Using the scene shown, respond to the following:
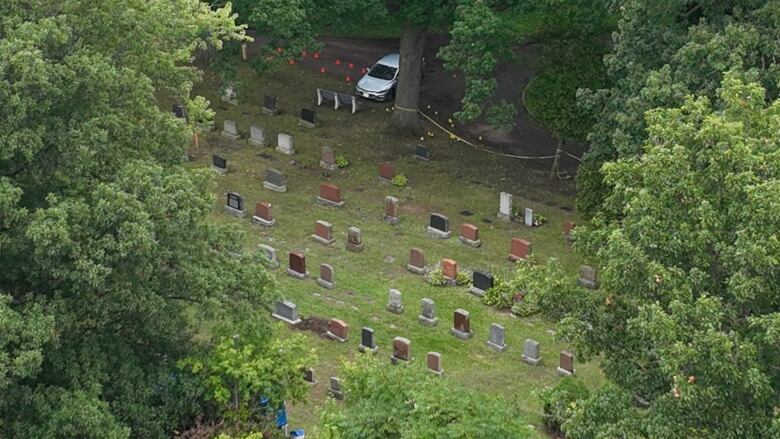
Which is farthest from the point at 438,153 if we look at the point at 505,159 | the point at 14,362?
the point at 14,362

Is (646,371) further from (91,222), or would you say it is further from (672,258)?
(91,222)

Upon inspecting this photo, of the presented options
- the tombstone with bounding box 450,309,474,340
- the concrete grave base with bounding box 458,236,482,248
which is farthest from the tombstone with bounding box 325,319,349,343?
the concrete grave base with bounding box 458,236,482,248

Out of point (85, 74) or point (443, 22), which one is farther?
point (443, 22)

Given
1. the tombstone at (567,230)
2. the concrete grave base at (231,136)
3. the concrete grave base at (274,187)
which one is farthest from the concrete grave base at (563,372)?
the concrete grave base at (231,136)

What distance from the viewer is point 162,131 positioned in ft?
93.8

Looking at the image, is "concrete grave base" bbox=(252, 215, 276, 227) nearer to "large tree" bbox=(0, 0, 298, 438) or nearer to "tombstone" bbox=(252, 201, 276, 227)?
"tombstone" bbox=(252, 201, 276, 227)

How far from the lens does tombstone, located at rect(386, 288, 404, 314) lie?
3525 cm

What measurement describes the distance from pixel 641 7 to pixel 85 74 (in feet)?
52.7

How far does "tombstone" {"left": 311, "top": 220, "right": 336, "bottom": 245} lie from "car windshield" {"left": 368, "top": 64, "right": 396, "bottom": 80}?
10606 millimetres

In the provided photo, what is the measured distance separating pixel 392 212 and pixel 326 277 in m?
4.32

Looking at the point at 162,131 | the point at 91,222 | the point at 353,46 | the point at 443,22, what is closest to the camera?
the point at 91,222

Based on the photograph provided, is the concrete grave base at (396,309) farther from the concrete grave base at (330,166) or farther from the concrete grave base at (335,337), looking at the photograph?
the concrete grave base at (330,166)

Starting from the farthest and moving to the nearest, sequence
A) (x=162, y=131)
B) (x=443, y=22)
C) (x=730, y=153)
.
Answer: (x=443, y=22)
(x=162, y=131)
(x=730, y=153)

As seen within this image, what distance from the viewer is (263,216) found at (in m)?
39.7
